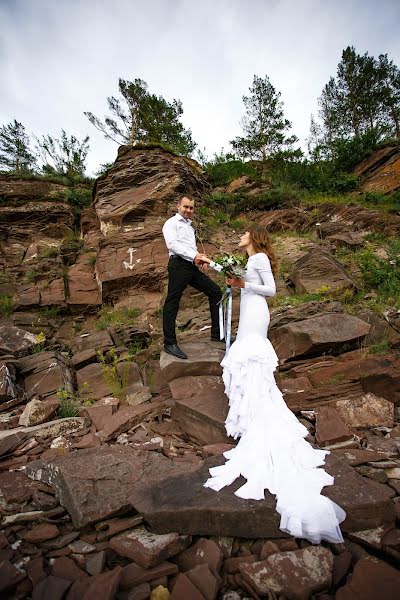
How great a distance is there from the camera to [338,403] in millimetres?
4258

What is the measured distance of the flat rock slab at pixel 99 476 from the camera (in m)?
2.49

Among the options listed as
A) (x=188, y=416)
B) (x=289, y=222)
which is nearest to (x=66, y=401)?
(x=188, y=416)

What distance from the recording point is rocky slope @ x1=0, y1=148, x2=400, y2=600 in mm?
1960

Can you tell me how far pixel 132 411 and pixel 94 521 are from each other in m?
2.07

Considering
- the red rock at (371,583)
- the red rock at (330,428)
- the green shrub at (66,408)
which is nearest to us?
the red rock at (371,583)

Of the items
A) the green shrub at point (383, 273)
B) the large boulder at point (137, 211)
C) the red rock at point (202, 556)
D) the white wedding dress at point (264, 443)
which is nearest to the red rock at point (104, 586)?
the red rock at point (202, 556)

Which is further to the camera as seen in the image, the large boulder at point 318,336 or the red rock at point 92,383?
the red rock at point 92,383

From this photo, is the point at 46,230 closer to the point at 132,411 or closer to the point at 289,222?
the point at 289,222

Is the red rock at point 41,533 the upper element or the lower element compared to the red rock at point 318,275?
lower

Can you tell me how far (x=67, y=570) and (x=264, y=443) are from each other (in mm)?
1914

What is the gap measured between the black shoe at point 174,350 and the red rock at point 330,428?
80.1 inches

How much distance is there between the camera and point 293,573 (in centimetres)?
190

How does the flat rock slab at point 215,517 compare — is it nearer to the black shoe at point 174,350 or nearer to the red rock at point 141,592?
the red rock at point 141,592

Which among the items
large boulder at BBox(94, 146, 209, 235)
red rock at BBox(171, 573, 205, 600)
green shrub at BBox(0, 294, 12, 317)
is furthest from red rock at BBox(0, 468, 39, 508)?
large boulder at BBox(94, 146, 209, 235)
